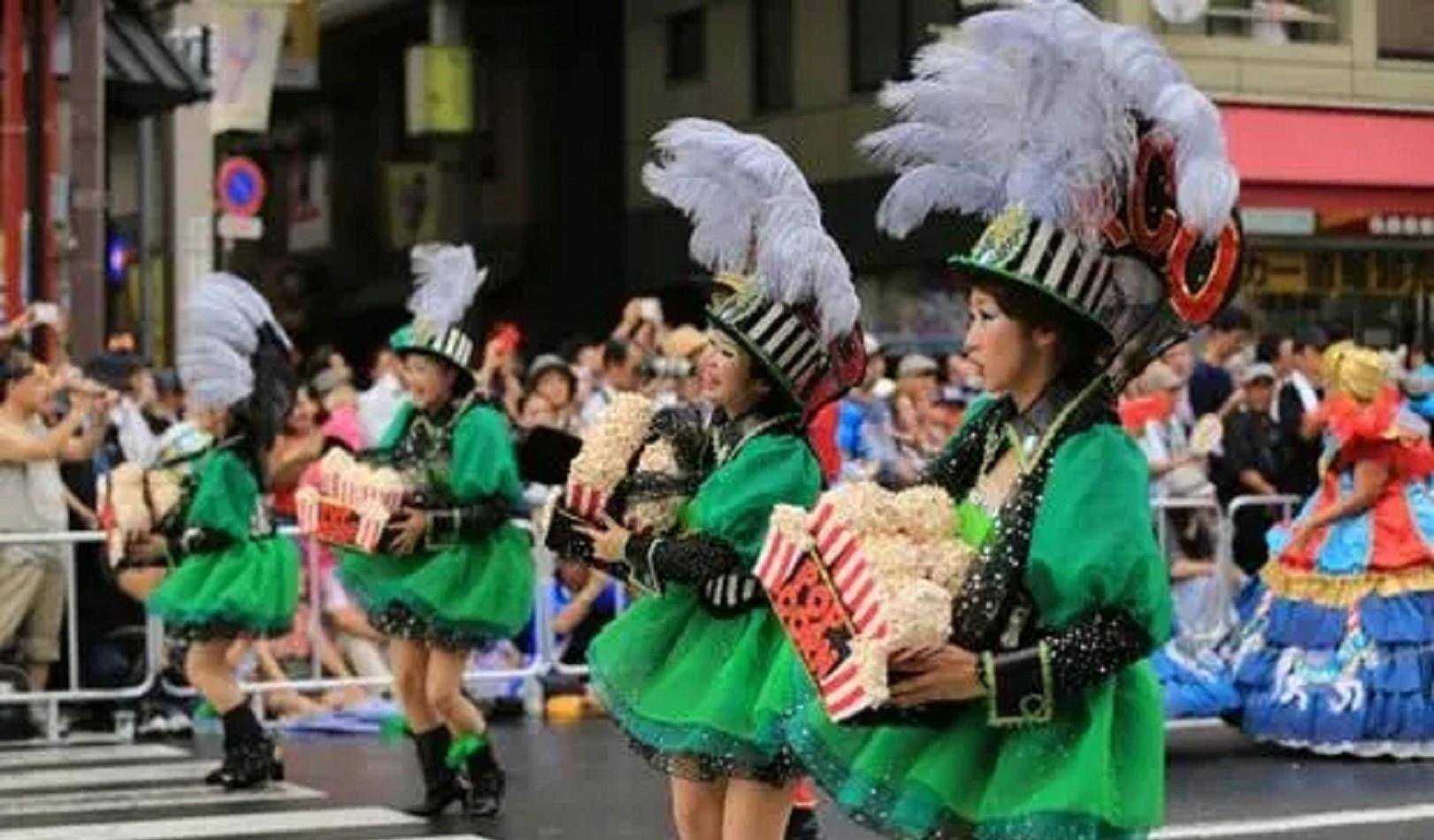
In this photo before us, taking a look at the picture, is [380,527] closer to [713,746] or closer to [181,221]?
[713,746]

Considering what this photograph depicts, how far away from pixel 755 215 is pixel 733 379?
0.48 meters

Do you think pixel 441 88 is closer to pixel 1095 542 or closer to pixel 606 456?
pixel 606 456

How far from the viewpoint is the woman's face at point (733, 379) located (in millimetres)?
6953

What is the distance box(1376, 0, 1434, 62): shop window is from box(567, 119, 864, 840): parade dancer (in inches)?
770

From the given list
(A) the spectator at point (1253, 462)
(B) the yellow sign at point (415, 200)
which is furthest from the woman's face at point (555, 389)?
(B) the yellow sign at point (415, 200)

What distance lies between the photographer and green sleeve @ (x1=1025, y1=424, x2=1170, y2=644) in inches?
189

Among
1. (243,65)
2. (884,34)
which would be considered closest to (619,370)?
(884,34)

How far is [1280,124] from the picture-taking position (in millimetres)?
24109

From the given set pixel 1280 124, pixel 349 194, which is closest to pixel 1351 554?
pixel 1280 124

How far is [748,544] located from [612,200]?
968 inches

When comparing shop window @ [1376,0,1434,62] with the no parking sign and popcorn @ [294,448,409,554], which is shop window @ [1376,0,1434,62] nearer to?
the no parking sign

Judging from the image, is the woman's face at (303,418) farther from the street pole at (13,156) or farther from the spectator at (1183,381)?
the spectator at (1183,381)

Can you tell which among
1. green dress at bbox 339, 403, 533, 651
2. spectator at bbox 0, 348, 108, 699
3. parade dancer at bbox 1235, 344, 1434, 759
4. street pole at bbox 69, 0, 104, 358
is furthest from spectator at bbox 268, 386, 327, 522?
parade dancer at bbox 1235, 344, 1434, 759

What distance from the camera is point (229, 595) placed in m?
10.9
